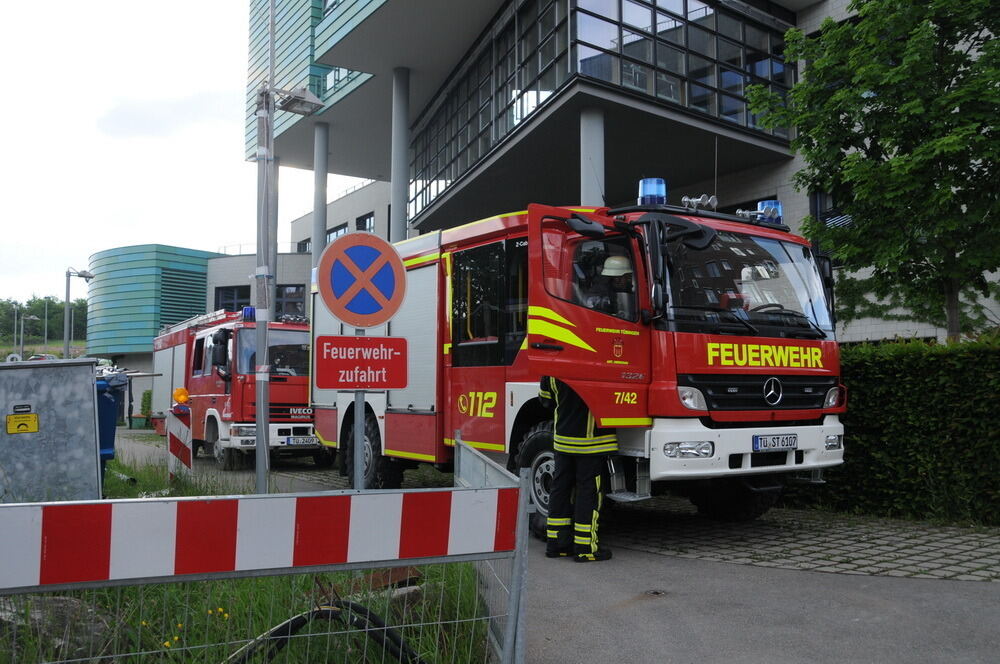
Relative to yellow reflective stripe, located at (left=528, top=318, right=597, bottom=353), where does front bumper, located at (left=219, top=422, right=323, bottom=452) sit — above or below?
below

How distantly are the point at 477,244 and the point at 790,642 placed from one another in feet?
16.0

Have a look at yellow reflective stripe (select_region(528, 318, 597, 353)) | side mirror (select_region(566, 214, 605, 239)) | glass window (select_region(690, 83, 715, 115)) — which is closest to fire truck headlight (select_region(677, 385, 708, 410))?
yellow reflective stripe (select_region(528, 318, 597, 353))

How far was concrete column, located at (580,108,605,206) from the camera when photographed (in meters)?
16.3

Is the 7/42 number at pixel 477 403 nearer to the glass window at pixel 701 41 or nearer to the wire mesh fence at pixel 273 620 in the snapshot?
the wire mesh fence at pixel 273 620

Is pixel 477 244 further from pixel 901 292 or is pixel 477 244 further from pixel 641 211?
pixel 901 292

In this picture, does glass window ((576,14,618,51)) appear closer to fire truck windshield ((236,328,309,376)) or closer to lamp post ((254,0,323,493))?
lamp post ((254,0,323,493))

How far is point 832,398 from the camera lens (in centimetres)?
743

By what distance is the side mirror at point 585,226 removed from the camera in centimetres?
646

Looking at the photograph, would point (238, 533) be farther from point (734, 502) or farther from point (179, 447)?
point (179, 447)

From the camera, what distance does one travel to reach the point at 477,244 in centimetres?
831

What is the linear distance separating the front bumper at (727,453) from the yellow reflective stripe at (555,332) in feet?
2.74

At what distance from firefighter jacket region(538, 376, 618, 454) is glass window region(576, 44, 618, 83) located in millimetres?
10698

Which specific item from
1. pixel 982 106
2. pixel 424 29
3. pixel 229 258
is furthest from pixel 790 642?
pixel 229 258

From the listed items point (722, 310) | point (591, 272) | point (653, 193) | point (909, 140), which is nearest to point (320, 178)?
point (909, 140)
